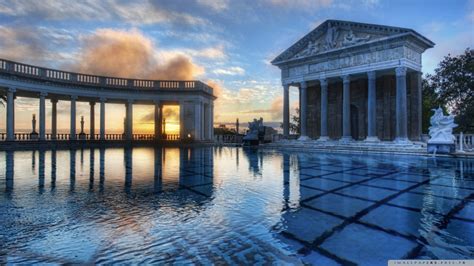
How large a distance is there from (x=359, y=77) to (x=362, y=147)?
8022mm

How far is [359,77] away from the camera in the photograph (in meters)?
27.7

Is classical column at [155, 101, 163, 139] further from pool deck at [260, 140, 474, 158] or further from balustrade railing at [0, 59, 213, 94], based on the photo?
pool deck at [260, 140, 474, 158]

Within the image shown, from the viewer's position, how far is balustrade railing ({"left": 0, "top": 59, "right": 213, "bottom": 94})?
2435cm

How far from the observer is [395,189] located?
691 cm

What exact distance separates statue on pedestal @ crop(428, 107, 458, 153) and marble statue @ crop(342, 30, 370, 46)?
9.35 metres

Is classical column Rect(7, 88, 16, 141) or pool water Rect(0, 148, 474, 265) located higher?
classical column Rect(7, 88, 16, 141)

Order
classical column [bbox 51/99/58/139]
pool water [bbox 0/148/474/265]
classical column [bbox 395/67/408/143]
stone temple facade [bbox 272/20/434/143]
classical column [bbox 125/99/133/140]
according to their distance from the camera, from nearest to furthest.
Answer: pool water [bbox 0/148/474/265]
classical column [bbox 395/67/408/143]
stone temple facade [bbox 272/20/434/143]
classical column [bbox 51/99/58/139]
classical column [bbox 125/99/133/140]

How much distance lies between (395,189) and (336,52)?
845 inches

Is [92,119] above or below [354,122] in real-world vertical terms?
above

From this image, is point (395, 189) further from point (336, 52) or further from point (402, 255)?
point (336, 52)

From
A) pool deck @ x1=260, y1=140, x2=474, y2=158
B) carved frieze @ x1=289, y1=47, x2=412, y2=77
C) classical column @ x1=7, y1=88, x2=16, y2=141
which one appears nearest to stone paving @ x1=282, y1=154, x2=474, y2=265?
pool deck @ x1=260, y1=140, x2=474, y2=158

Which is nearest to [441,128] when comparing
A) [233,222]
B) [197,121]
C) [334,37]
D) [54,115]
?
[334,37]

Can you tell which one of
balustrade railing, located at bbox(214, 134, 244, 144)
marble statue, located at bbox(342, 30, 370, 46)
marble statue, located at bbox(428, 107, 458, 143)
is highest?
marble statue, located at bbox(342, 30, 370, 46)

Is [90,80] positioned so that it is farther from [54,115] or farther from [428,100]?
[428,100]
